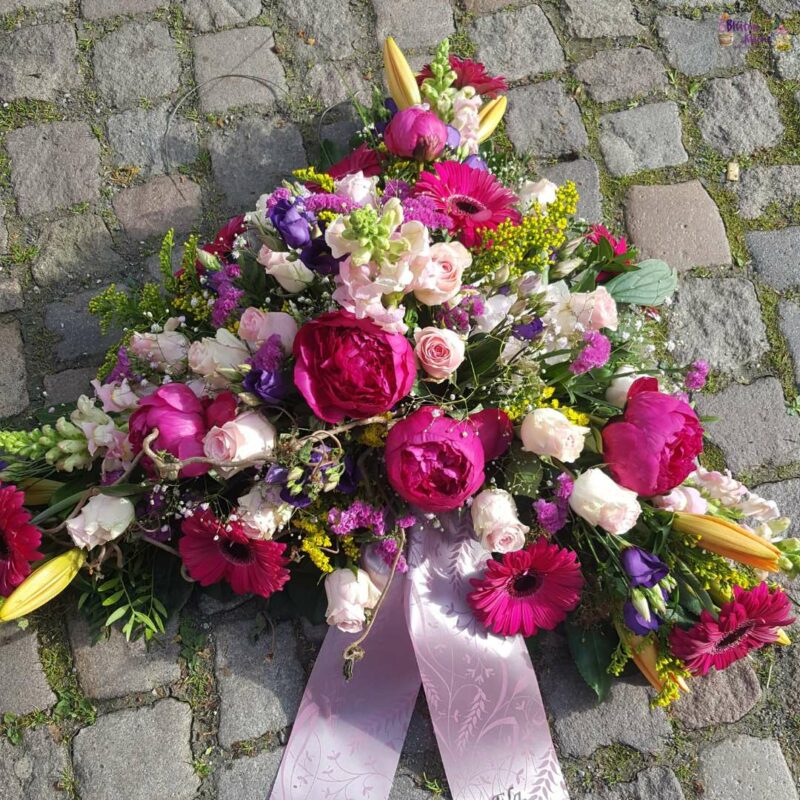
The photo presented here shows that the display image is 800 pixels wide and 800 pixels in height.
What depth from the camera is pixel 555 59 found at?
2.85 m

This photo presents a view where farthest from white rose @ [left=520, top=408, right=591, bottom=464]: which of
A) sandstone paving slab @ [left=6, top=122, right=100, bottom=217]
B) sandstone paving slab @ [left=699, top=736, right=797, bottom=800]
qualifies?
sandstone paving slab @ [left=6, top=122, right=100, bottom=217]

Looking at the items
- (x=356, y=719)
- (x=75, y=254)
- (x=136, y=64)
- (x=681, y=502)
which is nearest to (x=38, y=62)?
(x=136, y=64)

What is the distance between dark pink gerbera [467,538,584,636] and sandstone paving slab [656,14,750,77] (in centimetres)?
186

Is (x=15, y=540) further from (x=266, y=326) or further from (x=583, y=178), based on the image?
(x=583, y=178)

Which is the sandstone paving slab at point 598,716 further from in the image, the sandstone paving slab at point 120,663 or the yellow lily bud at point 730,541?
the sandstone paving slab at point 120,663

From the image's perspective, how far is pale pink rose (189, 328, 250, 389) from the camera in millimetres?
1722

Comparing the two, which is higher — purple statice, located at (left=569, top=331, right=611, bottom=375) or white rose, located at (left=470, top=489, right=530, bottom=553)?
purple statice, located at (left=569, top=331, right=611, bottom=375)

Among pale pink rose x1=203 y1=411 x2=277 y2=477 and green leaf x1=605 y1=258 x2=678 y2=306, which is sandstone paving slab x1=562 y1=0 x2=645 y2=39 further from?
pale pink rose x1=203 y1=411 x2=277 y2=477

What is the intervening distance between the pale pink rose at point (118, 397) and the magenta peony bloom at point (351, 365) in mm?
492

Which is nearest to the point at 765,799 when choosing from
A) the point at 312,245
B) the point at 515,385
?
the point at 515,385

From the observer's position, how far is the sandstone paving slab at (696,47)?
2.85 metres

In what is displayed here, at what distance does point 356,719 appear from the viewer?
6.59 ft

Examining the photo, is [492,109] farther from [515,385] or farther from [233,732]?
[233,732]

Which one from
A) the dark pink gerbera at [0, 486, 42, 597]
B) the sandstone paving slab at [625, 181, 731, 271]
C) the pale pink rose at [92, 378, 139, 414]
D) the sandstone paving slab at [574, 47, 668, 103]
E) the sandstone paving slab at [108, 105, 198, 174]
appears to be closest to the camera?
the dark pink gerbera at [0, 486, 42, 597]
